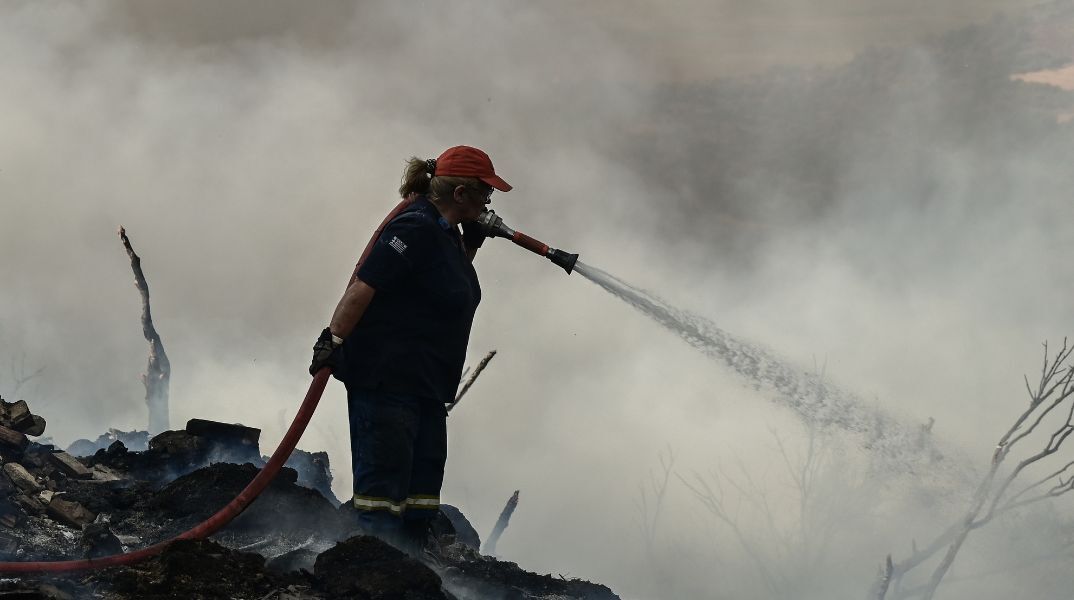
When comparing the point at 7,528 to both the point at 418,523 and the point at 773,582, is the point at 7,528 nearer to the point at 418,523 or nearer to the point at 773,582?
the point at 418,523

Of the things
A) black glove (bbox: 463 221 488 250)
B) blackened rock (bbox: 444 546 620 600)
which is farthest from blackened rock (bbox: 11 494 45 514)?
black glove (bbox: 463 221 488 250)

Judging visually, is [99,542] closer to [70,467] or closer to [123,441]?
[70,467]

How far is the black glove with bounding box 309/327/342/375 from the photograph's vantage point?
5.62m

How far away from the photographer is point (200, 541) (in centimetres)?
534

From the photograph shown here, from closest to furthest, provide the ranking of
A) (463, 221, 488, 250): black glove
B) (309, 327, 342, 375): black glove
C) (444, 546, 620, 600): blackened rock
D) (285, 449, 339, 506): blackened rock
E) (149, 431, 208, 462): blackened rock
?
1. (309, 327, 342, 375): black glove
2. (463, 221, 488, 250): black glove
3. (444, 546, 620, 600): blackened rock
4. (149, 431, 208, 462): blackened rock
5. (285, 449, 339, 506): blackened rock

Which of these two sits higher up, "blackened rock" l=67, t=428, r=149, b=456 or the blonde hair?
the blonde hair

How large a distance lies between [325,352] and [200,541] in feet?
3.64

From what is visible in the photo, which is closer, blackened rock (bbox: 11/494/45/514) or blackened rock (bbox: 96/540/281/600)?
blackened rock (bbox: 96/540/281/600)

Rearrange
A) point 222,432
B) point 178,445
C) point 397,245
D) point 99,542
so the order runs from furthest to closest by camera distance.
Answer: point 222,432
point 178,445
point 99,542
point 397,245

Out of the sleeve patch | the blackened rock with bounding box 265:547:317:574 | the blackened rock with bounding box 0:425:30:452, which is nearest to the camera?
the sleeve patch

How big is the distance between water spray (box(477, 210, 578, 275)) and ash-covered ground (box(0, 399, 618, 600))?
1.96m

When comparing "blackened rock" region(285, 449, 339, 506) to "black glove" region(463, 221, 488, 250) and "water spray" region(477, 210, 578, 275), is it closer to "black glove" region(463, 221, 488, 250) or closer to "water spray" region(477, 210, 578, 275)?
"water spray" region(477, 210, 578, 275)

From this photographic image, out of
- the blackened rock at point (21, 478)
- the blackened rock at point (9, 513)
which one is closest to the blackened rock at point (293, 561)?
the blackened rock at point (9, 513)

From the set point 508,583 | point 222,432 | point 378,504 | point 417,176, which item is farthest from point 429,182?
point 222,432
